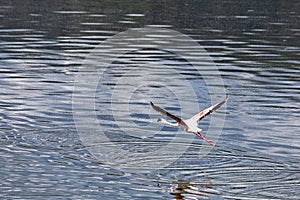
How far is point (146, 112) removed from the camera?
22.1 metres

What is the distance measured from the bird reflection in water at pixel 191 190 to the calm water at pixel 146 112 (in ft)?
0.06

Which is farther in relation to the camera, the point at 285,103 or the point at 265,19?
the point at 265,19

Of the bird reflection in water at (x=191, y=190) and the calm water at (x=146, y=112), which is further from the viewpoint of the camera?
the calm water at (x=146, y=112)

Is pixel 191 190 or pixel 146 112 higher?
pixel 146 112

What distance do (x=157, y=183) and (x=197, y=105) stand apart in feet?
24.7

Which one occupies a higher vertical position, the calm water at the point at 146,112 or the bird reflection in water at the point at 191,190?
the calm water at the point at 146,112

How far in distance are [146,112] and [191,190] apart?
693 cm

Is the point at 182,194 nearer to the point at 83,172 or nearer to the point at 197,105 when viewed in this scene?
the point at 83,172

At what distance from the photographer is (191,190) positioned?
15.4 meters

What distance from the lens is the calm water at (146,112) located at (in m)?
15.8

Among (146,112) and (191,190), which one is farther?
(146,112)

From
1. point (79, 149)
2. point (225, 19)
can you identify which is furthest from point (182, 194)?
point (225, 19)

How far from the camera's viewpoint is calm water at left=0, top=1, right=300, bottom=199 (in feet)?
51.9

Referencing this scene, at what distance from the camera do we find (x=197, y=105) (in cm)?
2306
